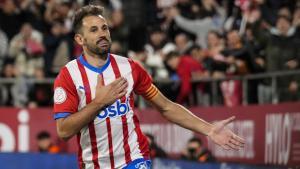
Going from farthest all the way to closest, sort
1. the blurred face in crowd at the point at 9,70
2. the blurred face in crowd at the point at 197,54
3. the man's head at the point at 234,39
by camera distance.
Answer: the blurred face in crowd at the point at 9,70 → the blurred face in crowd at the point at 197,54 → the man's head at the point at 234,39

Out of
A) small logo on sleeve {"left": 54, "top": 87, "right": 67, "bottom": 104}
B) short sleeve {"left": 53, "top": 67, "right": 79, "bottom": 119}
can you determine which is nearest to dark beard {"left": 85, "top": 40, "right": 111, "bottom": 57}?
short sleeve {"left": 53, "top": 67, "right": 79, "bottom": 119}

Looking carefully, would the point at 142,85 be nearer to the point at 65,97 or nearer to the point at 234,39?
the point at 65,97

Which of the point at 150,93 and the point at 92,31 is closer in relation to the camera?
the point at 92,31

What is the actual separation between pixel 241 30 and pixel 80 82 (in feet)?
27.8

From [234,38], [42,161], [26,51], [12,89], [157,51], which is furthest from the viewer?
[157,51]

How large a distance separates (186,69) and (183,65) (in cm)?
9

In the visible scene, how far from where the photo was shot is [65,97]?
719 centimetres

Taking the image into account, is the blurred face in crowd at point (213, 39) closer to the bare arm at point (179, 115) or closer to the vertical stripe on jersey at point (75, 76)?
the bare arm at point (179, 115)

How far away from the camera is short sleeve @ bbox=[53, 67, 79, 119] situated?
23.4 ft

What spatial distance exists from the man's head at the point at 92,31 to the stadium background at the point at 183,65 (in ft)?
16.0

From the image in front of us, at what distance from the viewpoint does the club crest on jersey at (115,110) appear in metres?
7.26

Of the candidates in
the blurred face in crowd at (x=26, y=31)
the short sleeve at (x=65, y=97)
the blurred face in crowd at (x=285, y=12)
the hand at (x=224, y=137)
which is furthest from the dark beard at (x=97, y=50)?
the blurred face in crowd at (x=26, y=31)

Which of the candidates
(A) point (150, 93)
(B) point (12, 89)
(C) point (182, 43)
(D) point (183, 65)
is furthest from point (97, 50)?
(C) point (182, 43)

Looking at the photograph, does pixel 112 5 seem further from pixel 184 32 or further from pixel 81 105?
pixel 81 105
